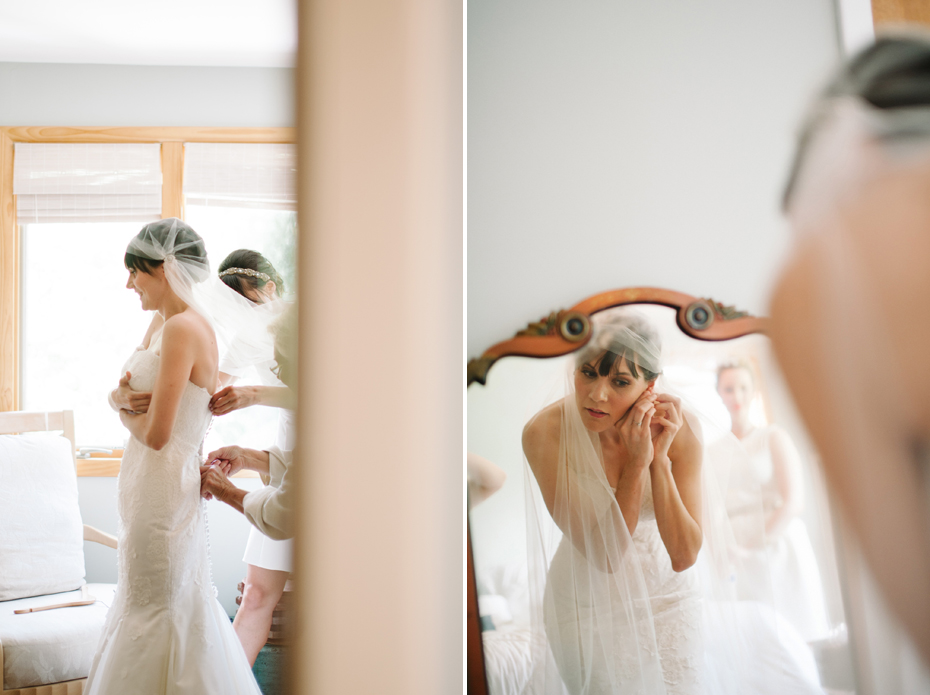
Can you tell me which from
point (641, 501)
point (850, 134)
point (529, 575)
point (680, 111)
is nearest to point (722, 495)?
point (641, 501)

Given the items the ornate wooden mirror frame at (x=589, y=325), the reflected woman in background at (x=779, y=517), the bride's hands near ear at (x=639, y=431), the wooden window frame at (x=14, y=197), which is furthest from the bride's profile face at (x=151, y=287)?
the reflected woman in background at (x=779, y=517)

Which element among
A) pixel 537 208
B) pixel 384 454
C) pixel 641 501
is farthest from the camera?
pixel 537 208

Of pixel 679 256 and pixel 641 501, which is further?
pixel 679 256

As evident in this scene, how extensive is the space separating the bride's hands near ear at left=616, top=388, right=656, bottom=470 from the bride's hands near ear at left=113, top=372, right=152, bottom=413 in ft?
2.78

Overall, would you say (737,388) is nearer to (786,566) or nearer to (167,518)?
(786,566)

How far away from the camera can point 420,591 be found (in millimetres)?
58

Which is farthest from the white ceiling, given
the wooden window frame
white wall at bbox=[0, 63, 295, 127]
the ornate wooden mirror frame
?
the ornate wooden mirror frame

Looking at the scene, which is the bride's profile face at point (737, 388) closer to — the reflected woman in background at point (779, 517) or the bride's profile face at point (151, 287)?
the reflected woman in background at point (779, 517)

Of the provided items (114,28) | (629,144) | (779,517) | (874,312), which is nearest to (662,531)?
(779,517)

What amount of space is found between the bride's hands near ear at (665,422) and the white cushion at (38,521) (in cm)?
102

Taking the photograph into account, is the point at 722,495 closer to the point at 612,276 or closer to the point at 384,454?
the point at 612,276

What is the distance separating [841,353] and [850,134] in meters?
0.27

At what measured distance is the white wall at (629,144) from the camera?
1198 millimetres

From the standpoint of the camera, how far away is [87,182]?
1155 mm
